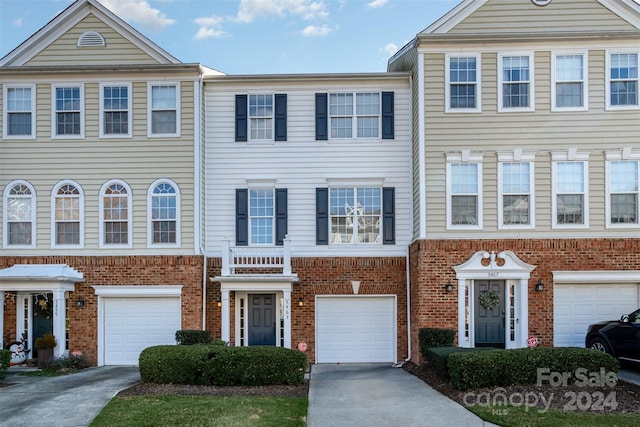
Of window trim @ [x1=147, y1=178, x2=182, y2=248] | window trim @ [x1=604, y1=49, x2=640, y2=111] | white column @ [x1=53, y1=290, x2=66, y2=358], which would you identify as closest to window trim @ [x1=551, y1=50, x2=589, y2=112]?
window trim @ [x1=604, y1=49, x2=640, y2=111]

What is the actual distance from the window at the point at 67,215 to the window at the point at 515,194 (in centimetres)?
1190

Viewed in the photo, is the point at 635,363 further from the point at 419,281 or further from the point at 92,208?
the point at 92,208

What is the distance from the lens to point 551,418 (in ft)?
33.3

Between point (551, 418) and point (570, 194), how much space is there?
8306 millimetres

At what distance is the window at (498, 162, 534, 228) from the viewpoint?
16844 mm

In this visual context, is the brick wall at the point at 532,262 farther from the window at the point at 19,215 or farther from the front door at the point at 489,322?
the window at the point at 19,215

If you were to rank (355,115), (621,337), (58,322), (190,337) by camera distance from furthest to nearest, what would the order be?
(355,115) < (58,322) < (190,337) < (621,337)

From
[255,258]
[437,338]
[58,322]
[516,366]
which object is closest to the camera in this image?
[516,366]

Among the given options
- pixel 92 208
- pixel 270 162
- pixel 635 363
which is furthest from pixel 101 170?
pixel 635 363

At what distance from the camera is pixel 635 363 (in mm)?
13867

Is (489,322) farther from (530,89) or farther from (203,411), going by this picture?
(203,411)

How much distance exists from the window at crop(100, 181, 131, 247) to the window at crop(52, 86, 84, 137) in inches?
77.8

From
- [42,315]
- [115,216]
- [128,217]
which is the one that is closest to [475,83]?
[128,217]

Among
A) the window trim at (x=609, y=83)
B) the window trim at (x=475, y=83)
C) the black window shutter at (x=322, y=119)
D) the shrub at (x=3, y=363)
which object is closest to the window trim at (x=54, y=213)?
the shrub at (x=3, y=363)
